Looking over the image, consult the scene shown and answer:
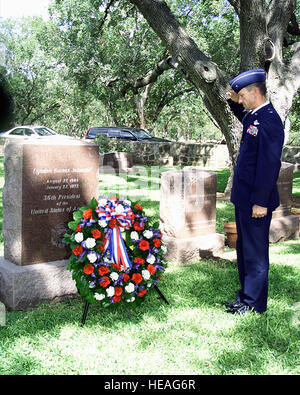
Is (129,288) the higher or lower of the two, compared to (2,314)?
higher

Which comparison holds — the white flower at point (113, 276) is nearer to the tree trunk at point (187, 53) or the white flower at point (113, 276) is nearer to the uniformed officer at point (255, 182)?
the uniformed officer at point (255, 182)

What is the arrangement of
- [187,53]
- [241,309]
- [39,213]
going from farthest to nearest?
1. [187,53]
2. [39,213]
3. [241,309]

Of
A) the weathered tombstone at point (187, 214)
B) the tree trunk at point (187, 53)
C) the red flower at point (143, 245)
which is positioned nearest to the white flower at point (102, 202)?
the red flower at point (143, 245)

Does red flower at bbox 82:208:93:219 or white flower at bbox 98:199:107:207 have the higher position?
white flower at bbox 98:199:107:207

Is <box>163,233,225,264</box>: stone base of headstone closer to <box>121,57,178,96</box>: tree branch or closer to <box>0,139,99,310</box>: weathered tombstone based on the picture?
<box>0,139,99,310</box>: weathered tombstone

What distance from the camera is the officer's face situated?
3.54 m

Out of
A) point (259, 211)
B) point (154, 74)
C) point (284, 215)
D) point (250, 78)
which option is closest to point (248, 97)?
point (250, 78)

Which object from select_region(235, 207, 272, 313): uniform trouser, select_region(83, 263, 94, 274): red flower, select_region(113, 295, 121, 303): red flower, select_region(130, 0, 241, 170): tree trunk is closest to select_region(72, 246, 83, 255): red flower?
select_region(83, 263, 94, 274): red flower

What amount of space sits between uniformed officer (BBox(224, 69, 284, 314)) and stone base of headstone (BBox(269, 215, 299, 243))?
3.21 meters

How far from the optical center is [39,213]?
4.00 meters

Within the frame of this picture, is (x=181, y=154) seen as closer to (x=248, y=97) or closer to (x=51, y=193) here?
(x=51, y=193)

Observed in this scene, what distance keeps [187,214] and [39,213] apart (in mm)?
2349

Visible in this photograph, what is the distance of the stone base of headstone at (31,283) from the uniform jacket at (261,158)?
1.88 m
